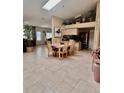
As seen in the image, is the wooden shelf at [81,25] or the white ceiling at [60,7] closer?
the white ceiling at [60,7]

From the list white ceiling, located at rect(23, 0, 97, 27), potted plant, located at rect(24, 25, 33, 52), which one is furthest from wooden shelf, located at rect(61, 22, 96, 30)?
potted plant, located at rect(24, 25, 33, 52)

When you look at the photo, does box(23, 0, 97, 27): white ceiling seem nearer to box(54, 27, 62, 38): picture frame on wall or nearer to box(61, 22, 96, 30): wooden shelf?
box(61, 22, 96, 30): wooden shelf

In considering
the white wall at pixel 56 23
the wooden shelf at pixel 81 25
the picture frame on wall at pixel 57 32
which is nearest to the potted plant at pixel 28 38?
the white wall at pixel 56 23

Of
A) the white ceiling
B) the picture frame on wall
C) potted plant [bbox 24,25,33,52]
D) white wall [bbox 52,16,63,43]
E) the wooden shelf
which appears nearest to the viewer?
the white ceiling

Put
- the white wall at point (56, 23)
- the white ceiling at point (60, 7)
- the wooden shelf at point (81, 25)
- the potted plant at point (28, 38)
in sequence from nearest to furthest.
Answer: the white ceiling at point (60, 7) < the wooden shelf at point (81, 25) < the potted plant at point (28, 38) < the white wall at point (56, 23)

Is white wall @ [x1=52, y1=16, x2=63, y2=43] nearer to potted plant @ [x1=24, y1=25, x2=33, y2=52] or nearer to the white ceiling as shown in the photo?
the white ceiling

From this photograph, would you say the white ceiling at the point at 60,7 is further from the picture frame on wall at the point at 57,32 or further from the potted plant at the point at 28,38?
the potted plant at the point at 28,38

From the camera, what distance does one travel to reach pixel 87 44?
8.54 meters

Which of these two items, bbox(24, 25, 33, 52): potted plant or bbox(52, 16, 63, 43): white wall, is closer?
bbox(24, 25, 33, 52): potted plant

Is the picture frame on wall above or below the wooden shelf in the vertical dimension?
below

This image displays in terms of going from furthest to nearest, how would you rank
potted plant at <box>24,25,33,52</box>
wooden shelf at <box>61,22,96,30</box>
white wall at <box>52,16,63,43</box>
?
1. white wall at <box>52,16,63,43</box>
2. potted plant at <box>24,25,33,52</box>
3. wooden shelf at <box>61,22,96,30</box>
